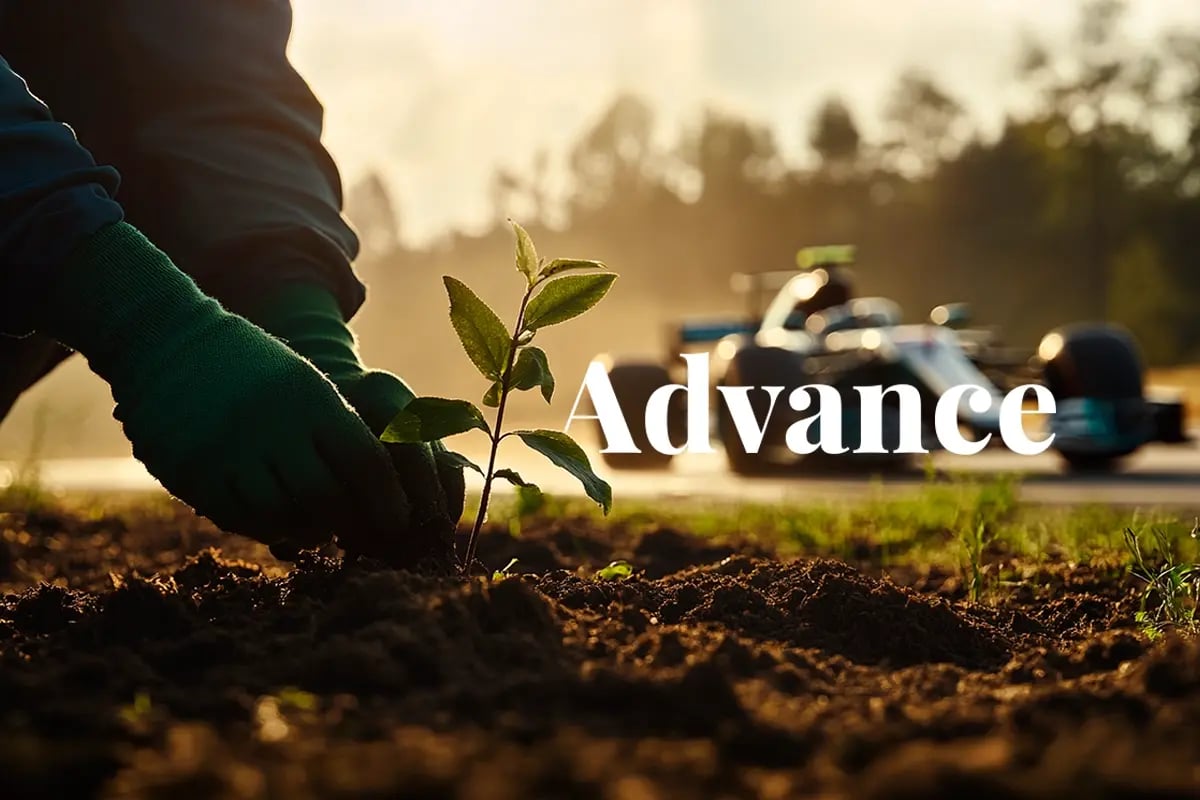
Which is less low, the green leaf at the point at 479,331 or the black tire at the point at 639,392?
the black tire at the point at 639,392

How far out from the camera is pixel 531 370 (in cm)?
184

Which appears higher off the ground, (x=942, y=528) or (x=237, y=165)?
(x=237, y=165)

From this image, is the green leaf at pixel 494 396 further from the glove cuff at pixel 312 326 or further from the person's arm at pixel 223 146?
the person's arm at pixel 223 146

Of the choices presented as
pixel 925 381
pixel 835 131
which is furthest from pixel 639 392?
pixel 835 131

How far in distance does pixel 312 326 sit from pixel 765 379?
610 cm

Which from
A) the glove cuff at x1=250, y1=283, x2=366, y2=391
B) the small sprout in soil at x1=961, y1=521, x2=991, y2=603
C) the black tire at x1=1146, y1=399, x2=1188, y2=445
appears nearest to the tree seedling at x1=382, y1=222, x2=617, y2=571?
the glove cuff at x1=250, y1=283, x2=366, y2=391

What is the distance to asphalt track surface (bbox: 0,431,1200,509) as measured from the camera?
5.93 meters

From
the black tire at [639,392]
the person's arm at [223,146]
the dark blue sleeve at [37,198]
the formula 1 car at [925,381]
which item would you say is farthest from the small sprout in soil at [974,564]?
the black tire at [639,392]

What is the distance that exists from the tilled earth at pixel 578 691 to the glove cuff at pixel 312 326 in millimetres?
390

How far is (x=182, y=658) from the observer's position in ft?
4.73

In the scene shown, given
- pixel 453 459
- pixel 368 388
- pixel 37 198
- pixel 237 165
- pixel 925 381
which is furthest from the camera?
pixel 925 381

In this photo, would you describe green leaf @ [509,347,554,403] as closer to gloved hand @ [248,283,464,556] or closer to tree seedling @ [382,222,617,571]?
tree seedling @ [382,222,617,571]

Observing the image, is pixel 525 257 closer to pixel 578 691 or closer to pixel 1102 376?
pixel 578 691

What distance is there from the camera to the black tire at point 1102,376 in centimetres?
786
